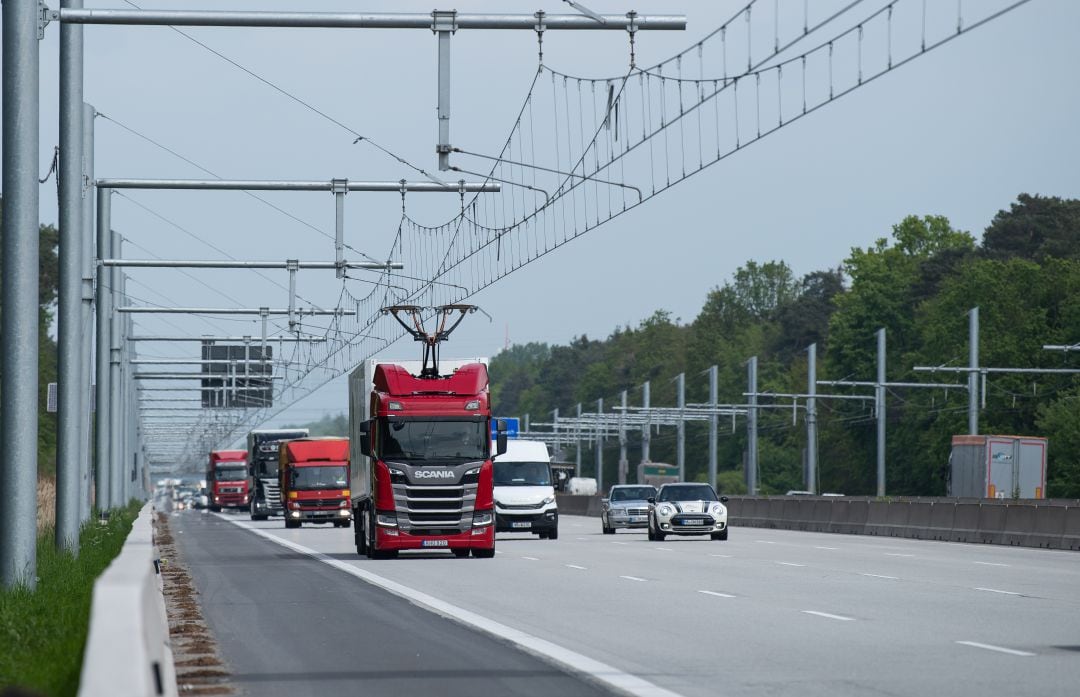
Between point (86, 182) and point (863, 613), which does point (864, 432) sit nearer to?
point (86, 182)

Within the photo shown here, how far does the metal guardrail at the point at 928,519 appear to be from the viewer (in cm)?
4006

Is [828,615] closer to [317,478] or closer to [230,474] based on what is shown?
[317,478]

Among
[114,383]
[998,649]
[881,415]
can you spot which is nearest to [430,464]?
[998,649]

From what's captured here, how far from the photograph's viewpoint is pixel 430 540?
3497 cm

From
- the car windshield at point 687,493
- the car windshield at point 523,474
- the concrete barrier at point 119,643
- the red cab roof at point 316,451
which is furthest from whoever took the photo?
the red cab roof at point 316,451

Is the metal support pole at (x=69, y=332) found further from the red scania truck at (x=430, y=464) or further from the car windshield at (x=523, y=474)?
the car windshield at (x=523, y=474)

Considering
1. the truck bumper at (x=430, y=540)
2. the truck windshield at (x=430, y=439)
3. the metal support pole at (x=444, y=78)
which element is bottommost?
the truck bumper at (x=430, y=540)

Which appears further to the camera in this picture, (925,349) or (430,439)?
(925,349)

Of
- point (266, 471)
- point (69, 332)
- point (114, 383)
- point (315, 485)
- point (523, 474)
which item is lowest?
point (266, 471)

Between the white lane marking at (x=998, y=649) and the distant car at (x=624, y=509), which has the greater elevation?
the white lane marking at (x=998, y=649)

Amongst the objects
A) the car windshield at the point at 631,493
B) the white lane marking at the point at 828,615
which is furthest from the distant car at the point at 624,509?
the white lane marking at the point at 828,615

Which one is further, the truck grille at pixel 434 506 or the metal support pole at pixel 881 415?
the metal support pole at pixel 881 415

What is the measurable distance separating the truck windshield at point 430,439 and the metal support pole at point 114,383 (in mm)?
18554

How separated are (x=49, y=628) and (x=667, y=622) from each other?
20.9ft
